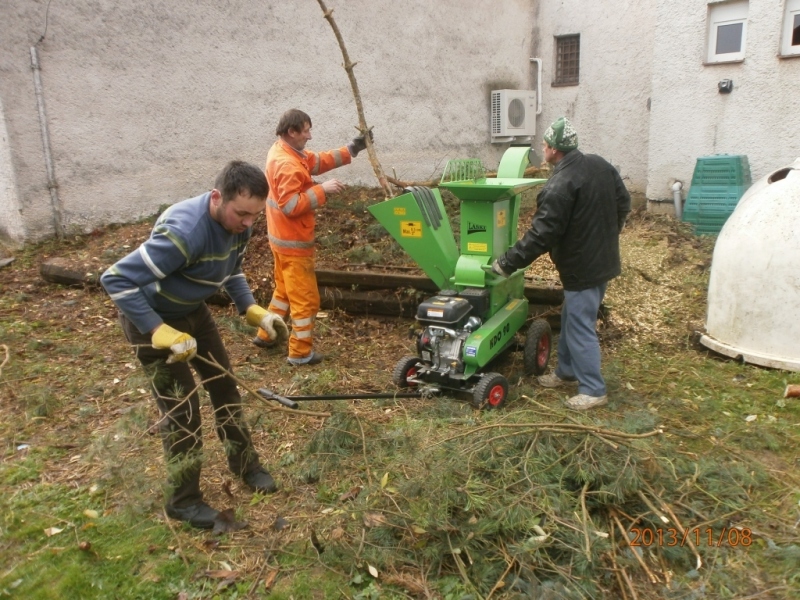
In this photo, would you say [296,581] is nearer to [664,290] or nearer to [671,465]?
[671,465]

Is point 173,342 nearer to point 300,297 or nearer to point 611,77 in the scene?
point 300,297

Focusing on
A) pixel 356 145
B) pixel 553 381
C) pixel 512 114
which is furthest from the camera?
pixel 512 114

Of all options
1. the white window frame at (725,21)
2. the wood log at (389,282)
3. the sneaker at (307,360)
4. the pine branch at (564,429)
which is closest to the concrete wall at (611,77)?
the white window frame at (725,21)

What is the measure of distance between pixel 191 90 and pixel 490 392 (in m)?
5.64

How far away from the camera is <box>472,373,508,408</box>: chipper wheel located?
401 cm

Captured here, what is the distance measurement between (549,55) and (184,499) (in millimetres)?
Answer: 10320

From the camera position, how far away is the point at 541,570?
8.68ft

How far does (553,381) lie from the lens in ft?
15.3

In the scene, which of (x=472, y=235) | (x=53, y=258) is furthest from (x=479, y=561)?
(x=53, y=258)

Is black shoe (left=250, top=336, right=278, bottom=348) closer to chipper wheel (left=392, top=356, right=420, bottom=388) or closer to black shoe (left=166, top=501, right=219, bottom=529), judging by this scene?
chipper wheel (left=392, top=356, right=420, bottom=388)

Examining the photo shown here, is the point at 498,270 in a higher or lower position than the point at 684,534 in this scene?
higher

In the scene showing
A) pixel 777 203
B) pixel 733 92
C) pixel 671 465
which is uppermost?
pixel 733 92
